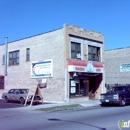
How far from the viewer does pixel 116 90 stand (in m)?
21.5

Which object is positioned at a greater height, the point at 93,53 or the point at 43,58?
the point at 93,53

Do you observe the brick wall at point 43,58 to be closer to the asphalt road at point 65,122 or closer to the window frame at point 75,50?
the window frame at point 75,50

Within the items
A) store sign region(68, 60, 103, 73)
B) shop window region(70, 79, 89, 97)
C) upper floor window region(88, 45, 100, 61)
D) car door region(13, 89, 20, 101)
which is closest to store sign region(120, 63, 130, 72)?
upper floor window region(88, 45, 100, 61)

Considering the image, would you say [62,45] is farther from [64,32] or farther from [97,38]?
[97,38]

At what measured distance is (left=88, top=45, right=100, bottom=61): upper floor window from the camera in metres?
27.4

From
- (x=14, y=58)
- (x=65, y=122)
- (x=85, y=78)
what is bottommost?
(x=65, y=122)

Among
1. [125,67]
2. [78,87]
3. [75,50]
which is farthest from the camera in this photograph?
[125,67]

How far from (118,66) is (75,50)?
16.7 metres

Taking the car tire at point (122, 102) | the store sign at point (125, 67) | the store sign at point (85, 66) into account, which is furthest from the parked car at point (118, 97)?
the store sign at point (125, 67)

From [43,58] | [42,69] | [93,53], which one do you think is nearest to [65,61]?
[43,58]

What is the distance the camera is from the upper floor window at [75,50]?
2531 centimetres

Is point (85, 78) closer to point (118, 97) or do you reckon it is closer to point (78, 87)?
point (78, 87)

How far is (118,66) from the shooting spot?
3991cm

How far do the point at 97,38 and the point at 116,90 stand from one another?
8.88 metres
